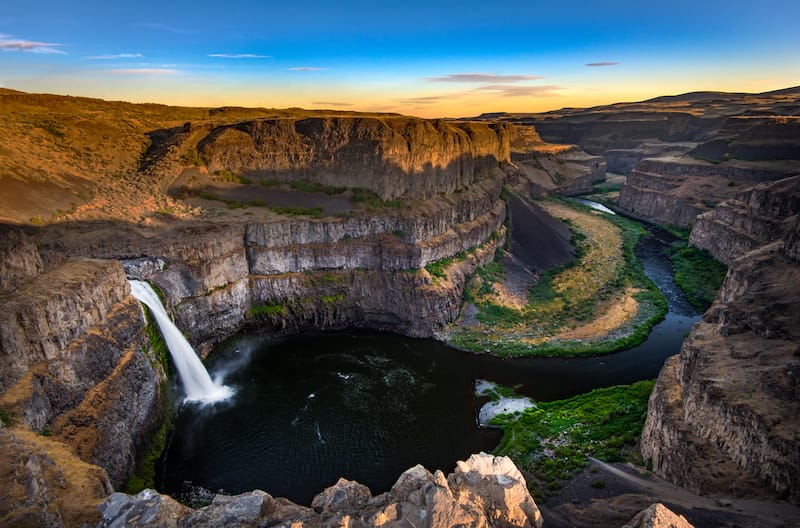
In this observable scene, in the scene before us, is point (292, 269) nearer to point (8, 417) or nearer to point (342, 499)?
point (8, 417)

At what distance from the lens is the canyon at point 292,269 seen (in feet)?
51.9

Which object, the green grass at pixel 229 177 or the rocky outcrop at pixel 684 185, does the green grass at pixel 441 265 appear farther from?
the rocky outcrop at pixel 684 185

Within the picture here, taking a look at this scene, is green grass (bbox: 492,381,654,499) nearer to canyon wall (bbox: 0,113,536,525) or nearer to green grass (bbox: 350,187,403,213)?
canyon wall (bbox: 0,113,536,525)

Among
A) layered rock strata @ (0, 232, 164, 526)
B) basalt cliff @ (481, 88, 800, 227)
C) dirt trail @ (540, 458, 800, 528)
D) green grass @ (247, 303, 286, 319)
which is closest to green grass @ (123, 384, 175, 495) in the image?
layered rock strata @ (0, 232, 164, 526)

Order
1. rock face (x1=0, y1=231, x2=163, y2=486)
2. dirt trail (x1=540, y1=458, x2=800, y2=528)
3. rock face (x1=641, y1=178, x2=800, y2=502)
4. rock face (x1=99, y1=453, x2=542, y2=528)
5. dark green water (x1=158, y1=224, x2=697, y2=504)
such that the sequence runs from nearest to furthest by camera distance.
Result: rock face (x1=99, y1=453, x2=542, y2=528) → dirt trail (x1=540, y1=458, x2=800, y2=528) → rock face (x1=641, y1=178, x2=800, y2=502) → rock face (x1=0, y1=231, x2=163, y2=486) → dark green water (x1=158, y1=224, x2=697, y2=504)

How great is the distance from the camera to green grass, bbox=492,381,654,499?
23770 mm

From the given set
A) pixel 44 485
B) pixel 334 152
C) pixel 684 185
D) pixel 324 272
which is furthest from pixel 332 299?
pixel 684 185

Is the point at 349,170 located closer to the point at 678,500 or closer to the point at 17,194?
the point at 17,194

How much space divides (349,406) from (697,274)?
46.6 meters

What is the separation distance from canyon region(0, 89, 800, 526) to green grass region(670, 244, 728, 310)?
1.88 m

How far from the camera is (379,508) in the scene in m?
12.9

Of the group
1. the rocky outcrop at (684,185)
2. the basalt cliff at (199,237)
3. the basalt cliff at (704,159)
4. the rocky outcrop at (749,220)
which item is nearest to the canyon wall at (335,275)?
the basalt cliff at (199,237)

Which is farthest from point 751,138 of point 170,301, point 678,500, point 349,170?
point 170,301

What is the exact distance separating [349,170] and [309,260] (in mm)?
10707
